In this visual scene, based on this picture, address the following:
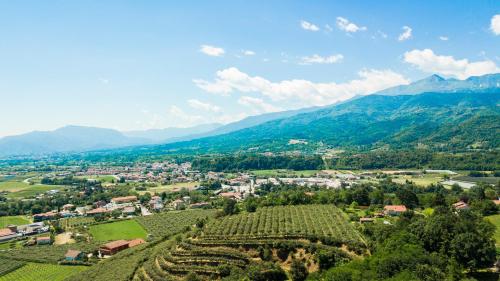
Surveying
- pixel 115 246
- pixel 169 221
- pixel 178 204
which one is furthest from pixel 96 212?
pixel 115 246

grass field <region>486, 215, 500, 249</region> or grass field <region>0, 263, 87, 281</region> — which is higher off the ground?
grass field <region>486, 215, 500, 249</region>

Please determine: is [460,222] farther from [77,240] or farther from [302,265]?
[77,240]

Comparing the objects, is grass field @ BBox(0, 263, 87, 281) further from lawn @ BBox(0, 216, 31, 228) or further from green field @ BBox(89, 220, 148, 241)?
lawn @ BBox(0, 216, 31, 228)

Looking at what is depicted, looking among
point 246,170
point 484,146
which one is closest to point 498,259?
point 246,170

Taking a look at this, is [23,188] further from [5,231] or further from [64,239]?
Answer: [64,239]

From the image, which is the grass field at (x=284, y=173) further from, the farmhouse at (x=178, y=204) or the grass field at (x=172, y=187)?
the farmhouse at (x=178, y=204)

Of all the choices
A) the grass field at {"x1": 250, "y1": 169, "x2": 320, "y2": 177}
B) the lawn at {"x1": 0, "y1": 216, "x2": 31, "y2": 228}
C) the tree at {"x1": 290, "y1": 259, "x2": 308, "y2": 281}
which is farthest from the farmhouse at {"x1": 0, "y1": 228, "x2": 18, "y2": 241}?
the grass field at {"x1": 250, "y1": 169, "x2": 320, "y2": 177}
